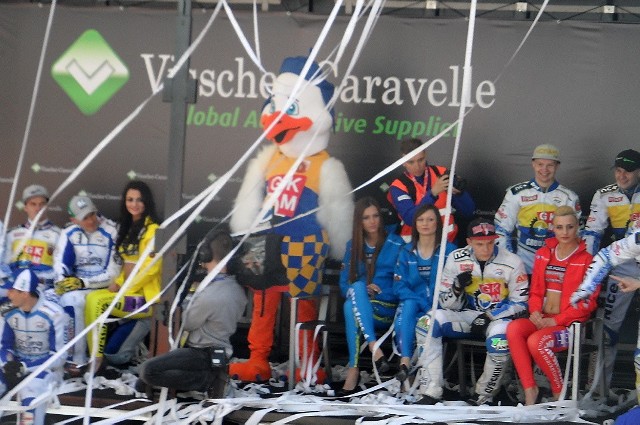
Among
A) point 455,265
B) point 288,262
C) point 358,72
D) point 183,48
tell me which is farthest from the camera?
point 358,72

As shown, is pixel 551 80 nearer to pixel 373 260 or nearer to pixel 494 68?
pixel 494 68

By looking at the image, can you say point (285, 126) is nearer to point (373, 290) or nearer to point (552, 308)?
point (373, 290)

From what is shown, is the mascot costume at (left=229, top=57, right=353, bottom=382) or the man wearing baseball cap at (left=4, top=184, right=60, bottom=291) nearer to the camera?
the mascot costume at (left=229, top=57, right=353, bottom=382)

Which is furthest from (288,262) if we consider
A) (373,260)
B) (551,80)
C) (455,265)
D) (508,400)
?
(551,80)

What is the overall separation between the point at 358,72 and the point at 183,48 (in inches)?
76.1

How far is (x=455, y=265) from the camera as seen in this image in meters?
6.46

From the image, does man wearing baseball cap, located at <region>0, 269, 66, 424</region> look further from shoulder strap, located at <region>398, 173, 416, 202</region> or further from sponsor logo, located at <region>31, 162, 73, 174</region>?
shoulder strap, located at <region>398, 173, 416, 202</region>

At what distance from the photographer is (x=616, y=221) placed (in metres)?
6.73

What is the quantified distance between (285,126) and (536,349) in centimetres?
198

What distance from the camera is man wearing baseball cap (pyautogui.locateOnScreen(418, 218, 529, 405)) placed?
6215mm

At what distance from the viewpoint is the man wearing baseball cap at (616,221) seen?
6.57m

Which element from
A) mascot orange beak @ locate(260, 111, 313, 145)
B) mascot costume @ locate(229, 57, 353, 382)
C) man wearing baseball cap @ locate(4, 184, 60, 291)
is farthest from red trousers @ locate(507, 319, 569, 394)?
man wearing baseball cap @ locate(4, 184, 60, 291)

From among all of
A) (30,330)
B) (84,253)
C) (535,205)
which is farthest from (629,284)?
(84,253)

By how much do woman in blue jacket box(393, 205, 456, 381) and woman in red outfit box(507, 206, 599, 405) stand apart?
1.87 ft
